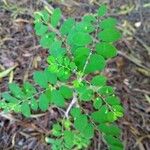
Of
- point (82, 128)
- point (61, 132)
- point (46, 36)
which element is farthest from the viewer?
point (61, 132)

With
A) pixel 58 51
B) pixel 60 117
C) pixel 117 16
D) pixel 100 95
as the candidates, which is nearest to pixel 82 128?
pixel 100 95

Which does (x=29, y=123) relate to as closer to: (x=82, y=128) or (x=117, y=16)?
(x=82, y=128)

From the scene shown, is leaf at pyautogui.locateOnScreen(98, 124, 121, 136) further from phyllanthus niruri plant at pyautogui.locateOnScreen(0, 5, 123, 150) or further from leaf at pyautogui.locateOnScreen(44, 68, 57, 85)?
leaf at pyautogui.locateOnScreen(44, 68, 57, 85)

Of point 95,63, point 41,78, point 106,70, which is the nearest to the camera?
point 95,63

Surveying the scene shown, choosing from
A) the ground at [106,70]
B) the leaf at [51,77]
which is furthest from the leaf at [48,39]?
the ground at [106,70]

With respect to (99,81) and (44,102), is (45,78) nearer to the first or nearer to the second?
(44,102)

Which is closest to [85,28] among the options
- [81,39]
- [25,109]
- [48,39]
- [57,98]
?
[81,39]
